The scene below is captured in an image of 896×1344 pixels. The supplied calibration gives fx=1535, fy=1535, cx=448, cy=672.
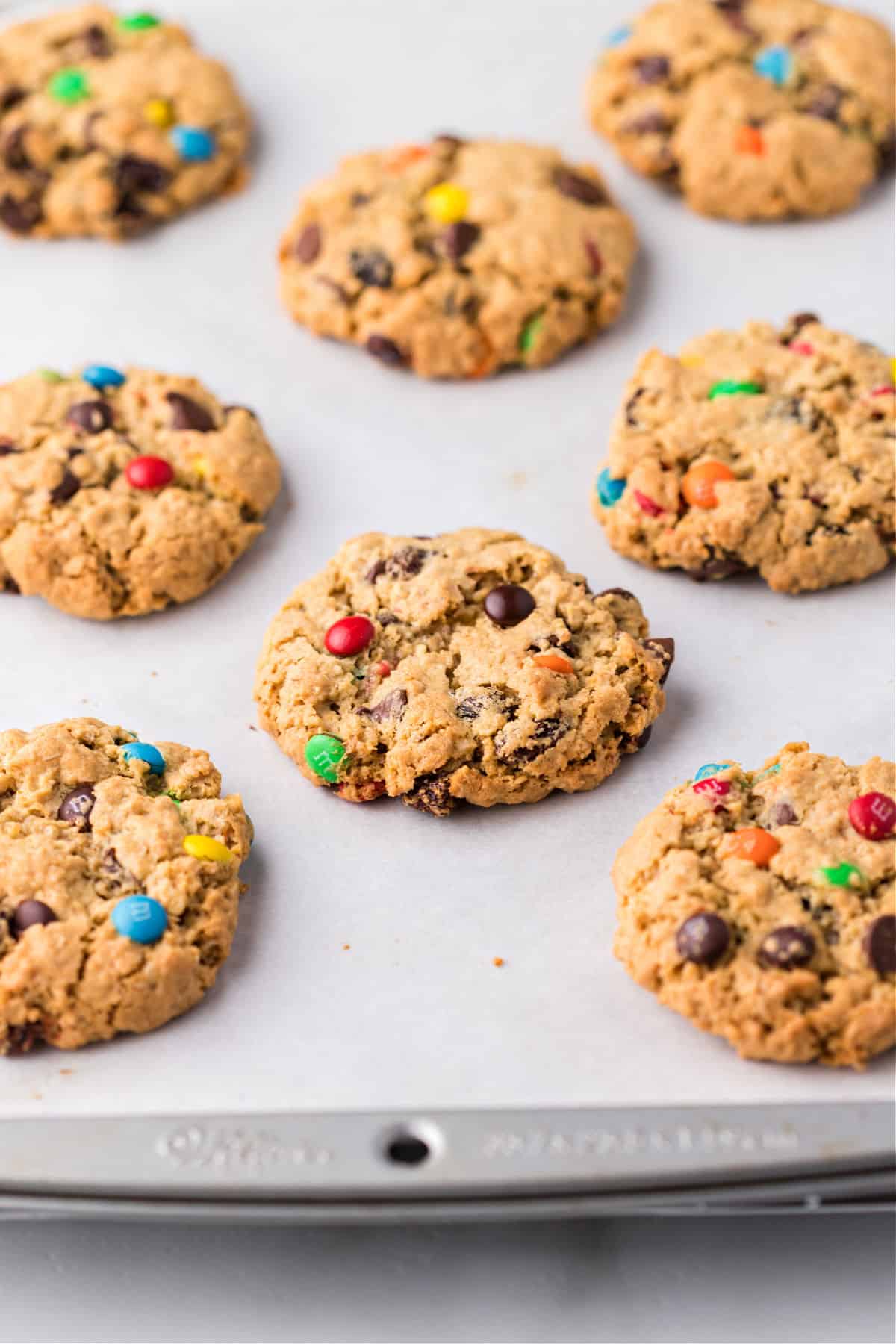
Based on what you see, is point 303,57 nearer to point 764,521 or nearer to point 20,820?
point 764,521

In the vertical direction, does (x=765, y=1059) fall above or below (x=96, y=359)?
below

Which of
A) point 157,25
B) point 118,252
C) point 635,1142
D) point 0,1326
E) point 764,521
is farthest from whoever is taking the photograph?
point 157,25

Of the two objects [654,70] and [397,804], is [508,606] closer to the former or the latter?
[397,804]

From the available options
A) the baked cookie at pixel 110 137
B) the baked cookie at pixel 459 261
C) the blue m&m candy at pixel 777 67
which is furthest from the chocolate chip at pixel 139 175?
the blue m&m candy at pixel 777 67

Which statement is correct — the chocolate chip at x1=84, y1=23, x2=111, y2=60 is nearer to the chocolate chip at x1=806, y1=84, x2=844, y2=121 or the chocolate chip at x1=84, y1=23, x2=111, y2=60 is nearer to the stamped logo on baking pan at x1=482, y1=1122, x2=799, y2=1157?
the chocolate chip at x1=806, y1=84, x2=844, y2=121

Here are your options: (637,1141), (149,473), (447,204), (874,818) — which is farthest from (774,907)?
(447,204)

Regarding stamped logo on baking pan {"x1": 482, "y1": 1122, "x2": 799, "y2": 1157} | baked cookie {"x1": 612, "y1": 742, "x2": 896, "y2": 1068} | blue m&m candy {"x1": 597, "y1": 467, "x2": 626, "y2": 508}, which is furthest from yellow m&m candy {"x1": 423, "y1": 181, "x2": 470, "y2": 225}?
stamped logo on baking pan {"x1": 482, "y1": 1122, "x2": 799, "y2": 1157}

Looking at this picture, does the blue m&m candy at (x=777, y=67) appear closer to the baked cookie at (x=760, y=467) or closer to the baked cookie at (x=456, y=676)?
the baked cookie at (x=760, y=467)

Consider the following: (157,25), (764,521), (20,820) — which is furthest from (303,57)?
(20,820)
